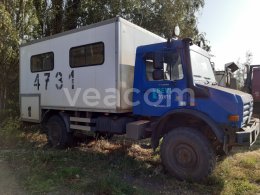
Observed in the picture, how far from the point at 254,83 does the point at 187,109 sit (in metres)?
9.19

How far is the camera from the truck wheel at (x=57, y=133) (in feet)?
27.5

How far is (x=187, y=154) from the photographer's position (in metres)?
5.87

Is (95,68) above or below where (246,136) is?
above

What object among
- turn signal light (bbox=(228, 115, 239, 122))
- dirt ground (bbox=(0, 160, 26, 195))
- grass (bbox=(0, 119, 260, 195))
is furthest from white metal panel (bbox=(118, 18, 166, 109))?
dirt ground (bbox=(0, 160, 26, 195))

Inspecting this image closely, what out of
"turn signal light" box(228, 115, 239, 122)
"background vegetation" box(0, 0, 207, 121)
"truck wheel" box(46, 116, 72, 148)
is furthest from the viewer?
"background vegetation" box(0, 0, 207, 121)

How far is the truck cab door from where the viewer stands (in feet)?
19.6

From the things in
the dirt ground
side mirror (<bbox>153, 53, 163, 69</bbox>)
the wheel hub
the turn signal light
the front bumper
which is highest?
side mirror (<bbox>153, 53, 163, 69</bbox>)

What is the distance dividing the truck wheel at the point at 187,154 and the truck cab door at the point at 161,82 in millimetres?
595

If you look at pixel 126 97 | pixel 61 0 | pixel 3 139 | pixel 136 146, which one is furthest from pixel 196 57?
pixel 61 0

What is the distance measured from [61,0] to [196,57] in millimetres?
10752

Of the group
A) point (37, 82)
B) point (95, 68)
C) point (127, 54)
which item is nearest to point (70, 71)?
point (95, 68)

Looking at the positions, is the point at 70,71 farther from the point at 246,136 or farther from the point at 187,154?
the point at 246,136

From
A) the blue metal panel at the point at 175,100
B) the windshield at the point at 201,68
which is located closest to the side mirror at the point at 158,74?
the blue metal panel at the point at 175,100

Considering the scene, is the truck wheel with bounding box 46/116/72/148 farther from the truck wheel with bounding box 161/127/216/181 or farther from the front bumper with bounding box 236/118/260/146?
the front bumper with bounding box 236/118/260/146
